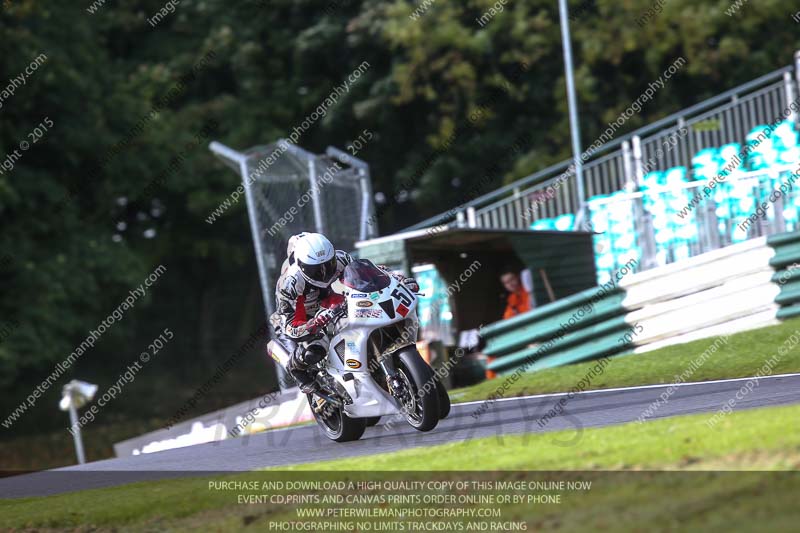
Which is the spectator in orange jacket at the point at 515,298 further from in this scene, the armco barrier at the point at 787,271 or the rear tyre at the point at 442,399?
the rear tyre at the point at 442,399

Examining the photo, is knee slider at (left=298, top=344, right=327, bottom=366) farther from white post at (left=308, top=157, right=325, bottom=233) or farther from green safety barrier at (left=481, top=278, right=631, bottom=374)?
white post at (left=308, top=157, right=325, bottom=233)

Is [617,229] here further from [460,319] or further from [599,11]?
[599,11]

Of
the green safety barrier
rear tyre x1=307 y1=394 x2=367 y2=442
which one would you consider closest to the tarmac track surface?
rear tyre x1=307 y1=394 x2=367 y2=442

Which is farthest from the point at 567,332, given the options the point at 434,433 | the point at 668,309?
the point at 434,433

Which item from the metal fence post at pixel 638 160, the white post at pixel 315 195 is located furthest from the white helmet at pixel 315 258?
the metal fence post at pixel 638 160

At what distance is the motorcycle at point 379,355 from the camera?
879 cm

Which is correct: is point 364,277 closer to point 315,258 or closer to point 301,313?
point 315,258

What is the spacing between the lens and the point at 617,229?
16594mm

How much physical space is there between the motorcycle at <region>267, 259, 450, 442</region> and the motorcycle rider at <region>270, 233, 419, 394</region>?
0.11 m

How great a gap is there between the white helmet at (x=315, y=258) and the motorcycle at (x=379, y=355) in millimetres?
122

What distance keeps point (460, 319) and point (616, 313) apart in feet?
12.0

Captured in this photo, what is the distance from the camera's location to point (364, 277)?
8.97 m

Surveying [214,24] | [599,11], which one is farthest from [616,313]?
[214,24]

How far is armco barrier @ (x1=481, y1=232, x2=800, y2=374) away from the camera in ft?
43.9
